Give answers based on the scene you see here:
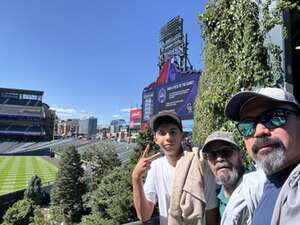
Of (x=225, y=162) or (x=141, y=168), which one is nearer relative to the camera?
(x=225, y=162)

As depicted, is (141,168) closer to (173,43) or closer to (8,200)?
(8,200)

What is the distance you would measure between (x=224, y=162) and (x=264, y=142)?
683mm

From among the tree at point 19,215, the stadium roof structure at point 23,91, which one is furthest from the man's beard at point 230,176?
the stadium roof structure at point 23,91

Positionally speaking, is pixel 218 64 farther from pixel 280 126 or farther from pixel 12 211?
pixel 12 211

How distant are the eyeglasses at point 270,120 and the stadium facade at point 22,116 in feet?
289

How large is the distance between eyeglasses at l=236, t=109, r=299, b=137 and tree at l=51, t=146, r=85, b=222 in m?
23.2

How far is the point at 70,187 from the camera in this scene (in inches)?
960

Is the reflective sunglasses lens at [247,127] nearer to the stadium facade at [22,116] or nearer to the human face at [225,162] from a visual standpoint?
the human face at [225,162]

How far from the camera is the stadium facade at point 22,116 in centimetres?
8300

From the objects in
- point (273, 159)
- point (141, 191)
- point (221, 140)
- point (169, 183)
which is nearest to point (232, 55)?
point (221, 140)

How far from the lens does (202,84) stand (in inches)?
177

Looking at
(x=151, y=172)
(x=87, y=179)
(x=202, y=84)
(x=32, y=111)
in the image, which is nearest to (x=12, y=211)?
(x=87, y=179)

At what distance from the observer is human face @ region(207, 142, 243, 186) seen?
1.97 meters

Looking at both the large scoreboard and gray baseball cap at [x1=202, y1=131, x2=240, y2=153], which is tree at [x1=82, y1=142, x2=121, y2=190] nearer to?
the large scoreboard
